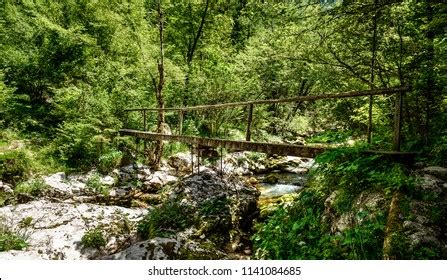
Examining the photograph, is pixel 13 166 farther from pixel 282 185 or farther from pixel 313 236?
pixel 313 236

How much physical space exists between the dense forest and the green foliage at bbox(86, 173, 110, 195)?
44mm

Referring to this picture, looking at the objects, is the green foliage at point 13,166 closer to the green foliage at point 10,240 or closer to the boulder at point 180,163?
the green foliage at point 10,240

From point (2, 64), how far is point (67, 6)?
533 centimetres

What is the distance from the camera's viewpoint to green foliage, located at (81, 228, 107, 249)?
7.27m

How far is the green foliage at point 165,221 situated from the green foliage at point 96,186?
365cm

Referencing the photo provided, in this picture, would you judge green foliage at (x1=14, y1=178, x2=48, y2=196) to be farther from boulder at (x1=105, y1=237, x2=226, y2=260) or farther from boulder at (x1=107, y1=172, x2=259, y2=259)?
boulder at (x1=105, y1=237, x2=226, y2=260)

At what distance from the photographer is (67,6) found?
1855cm

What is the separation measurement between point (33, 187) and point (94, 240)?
4.24 meters

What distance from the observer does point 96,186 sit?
1156 cm

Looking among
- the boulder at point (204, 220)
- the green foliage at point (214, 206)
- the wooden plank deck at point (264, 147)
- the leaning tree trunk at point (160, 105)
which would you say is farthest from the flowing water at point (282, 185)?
the leaning tree trunk at point (160, 105)

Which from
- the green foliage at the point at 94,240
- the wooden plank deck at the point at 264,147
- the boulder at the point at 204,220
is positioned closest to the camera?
the boulder at the point at 204,220

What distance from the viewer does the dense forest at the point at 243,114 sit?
4.80 meters

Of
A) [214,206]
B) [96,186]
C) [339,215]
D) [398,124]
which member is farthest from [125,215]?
[398,124]

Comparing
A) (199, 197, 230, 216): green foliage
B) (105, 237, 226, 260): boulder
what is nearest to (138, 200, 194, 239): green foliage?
(199, 197, 230, 216): green foliage
